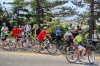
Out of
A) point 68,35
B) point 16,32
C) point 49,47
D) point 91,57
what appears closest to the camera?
point 91,57

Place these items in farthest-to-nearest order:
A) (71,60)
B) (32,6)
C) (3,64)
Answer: (32,6) < (71,60) < (3,64)

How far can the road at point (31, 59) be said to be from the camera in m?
14.1

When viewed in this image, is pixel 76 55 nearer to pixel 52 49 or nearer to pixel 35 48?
pixel 52 49

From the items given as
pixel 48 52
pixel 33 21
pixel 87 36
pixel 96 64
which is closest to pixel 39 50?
pixel 48 52

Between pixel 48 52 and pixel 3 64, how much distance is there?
14.0 ft

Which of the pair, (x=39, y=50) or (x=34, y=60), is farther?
(x=39, y=50)

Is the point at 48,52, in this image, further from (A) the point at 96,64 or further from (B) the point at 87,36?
(B) the point at 87,36

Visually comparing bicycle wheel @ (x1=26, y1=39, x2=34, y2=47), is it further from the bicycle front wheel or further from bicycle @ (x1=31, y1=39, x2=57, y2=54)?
bicycle @ (x1=31, y1=39, x2=57, y2=54)

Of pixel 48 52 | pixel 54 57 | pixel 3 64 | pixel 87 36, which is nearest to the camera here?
pixel 3 64

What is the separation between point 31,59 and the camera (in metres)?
15.3

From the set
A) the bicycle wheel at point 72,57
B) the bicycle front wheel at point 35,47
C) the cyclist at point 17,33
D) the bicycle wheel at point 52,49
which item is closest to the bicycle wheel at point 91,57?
the bicycle wheel at point 72,57

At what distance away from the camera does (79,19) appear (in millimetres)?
24078

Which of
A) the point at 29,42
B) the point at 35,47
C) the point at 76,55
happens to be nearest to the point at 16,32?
the point at 29,42

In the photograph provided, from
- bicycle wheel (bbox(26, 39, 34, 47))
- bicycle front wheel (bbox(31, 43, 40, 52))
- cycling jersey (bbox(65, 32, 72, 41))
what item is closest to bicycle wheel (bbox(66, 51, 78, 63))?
cycling jersey (bbox(65, 32, 72, 41))
